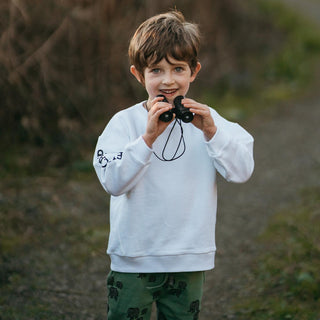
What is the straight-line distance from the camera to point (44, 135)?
17.8 ft

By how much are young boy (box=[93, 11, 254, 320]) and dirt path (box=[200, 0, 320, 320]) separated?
1.27m

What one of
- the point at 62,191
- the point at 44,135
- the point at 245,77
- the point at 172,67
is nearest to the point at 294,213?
the point at 62,191

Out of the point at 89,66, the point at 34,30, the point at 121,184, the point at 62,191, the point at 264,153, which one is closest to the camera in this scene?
the point at 121,184

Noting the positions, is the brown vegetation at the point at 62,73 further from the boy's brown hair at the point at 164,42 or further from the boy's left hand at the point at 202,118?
the boy's left hand at the point at 202,118

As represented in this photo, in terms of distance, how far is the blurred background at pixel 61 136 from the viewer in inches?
139

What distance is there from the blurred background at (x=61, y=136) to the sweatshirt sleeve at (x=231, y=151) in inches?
53.1

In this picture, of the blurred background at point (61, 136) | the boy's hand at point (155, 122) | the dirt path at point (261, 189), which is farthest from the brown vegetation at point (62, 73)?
the boy's hand at point (155, 122)

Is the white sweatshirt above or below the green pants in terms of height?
above

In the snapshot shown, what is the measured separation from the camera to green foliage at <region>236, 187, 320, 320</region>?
10.4 feet

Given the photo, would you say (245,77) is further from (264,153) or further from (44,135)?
(44,135)

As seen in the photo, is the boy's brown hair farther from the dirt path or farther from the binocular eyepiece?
the dirt path

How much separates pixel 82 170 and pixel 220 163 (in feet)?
11.7

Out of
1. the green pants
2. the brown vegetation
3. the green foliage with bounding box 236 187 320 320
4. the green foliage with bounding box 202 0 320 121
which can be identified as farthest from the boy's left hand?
the green foliage with bounding box 202 0 320 121

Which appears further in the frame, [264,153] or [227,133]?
[264,153]
